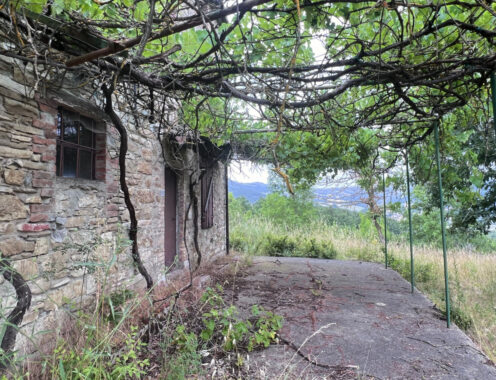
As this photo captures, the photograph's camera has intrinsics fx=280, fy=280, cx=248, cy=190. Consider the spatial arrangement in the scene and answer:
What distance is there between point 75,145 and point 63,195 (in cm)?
59

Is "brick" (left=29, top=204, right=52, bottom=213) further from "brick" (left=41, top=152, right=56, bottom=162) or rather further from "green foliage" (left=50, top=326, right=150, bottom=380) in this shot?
"green foliage" (left=50, top=326, right=150, bottom=380)

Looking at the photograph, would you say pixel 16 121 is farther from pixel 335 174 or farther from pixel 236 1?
pixel 335 174

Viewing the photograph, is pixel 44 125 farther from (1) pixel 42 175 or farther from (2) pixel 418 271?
(2) pixel 418 271

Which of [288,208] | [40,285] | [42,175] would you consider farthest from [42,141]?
[288,208]

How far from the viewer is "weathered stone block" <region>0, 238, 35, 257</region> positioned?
205cm

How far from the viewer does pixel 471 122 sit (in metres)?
3.45

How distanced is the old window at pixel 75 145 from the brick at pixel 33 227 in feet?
1.81

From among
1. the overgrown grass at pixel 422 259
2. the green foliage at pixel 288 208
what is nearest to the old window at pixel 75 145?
the overgrown grass at pixel 422 259

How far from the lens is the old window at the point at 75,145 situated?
272cm

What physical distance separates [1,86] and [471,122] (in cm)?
478

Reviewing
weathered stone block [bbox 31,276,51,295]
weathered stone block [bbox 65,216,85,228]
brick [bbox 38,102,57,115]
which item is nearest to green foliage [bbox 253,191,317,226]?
weathered stone block [bbox 65,216,85,228]

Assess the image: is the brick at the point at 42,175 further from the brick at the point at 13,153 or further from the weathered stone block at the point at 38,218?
the weathered stone block at the point at 38,218

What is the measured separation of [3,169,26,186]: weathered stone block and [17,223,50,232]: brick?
0.33 meters

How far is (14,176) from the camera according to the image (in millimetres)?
2150
